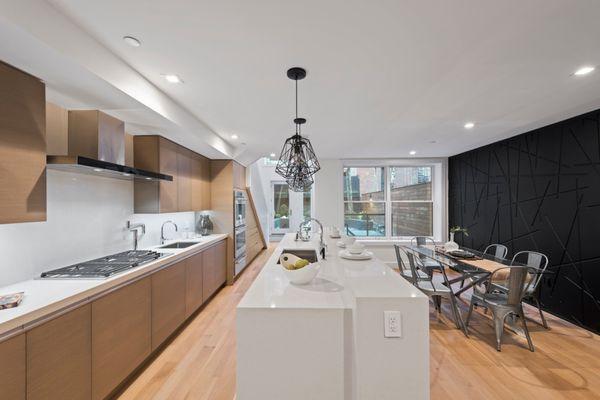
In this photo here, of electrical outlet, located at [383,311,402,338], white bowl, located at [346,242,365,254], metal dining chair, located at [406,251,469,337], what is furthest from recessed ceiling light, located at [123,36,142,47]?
metal dining chair, located at [406,251,469,337]

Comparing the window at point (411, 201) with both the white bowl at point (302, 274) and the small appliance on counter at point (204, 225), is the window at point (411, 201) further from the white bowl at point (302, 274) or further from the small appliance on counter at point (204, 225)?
the white bowl at point (302, 274)

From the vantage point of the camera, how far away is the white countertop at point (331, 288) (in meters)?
1.34

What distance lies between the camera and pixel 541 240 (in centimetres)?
362

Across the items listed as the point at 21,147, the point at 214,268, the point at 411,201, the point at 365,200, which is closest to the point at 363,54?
the point at 21,147

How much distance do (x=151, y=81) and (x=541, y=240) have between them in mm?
→ 5190

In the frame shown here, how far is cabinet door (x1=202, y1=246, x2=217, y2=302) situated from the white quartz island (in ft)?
7.95

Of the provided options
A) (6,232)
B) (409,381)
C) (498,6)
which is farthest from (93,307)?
(498,6)

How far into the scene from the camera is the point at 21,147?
4.98ft

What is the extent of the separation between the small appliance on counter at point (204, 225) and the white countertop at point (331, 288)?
2.64m

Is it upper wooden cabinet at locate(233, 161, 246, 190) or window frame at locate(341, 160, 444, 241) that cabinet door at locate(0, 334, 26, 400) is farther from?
window frame at locate(341, 160, 444, 241)

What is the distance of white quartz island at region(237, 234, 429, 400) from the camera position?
1.22m

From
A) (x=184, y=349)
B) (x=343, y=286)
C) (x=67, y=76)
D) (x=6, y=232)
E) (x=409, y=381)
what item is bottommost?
(x=184, y=349)

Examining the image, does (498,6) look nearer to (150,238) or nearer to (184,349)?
(184,349)

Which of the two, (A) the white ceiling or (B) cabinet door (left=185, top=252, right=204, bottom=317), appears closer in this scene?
(A) the white ceiling
